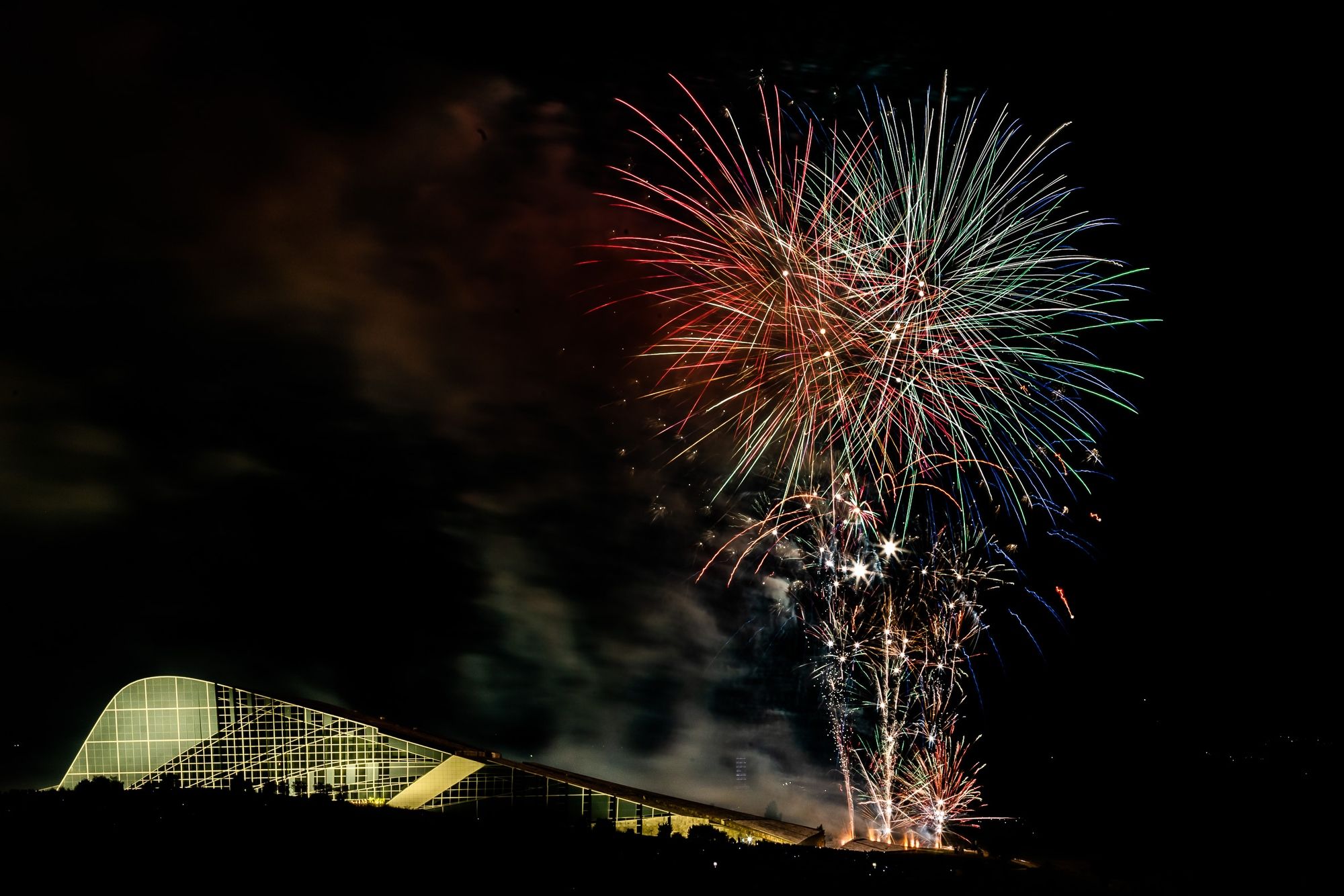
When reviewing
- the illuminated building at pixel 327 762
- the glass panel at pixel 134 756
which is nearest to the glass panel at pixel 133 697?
the illuminated building at pixel 327 762

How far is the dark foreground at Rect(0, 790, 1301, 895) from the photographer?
1224 cm

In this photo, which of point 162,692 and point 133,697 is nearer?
point 162,692

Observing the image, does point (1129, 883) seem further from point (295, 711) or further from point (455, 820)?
point (295, 711)

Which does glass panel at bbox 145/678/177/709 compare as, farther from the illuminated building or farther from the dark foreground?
the dark foreground

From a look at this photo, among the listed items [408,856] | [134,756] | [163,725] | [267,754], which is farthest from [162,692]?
[408,856]

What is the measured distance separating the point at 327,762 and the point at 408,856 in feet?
83.8

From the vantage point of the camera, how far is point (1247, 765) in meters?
33.7

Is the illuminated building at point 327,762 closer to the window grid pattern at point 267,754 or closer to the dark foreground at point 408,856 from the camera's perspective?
the window grid pattern at point 267,754

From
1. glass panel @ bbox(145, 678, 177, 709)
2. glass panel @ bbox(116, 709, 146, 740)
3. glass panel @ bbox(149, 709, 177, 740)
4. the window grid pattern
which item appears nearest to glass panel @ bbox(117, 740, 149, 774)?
the window grid pattern

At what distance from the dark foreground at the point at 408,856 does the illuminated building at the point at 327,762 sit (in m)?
18.4

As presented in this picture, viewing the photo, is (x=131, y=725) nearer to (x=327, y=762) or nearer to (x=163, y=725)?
(x=163, y=725)

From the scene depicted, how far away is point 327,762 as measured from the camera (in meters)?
36.0

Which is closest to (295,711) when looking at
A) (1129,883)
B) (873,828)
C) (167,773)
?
→ (167,773)

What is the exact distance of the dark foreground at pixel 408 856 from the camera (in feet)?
40.2
